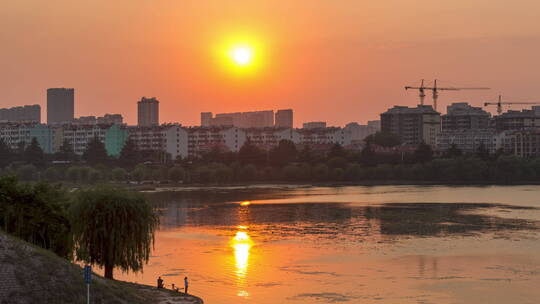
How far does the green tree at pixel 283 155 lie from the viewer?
600ft

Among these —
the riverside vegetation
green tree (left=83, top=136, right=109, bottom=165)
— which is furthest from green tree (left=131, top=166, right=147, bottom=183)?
green tree (left=83, top=136, right=109, bottom=165)

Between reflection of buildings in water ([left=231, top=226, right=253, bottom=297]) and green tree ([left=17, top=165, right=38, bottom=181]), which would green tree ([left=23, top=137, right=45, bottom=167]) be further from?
reflection of buildings in water ([left=231, top=226, right=253, bottom=297])

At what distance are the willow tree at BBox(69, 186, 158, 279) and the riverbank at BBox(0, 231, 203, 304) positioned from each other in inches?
295

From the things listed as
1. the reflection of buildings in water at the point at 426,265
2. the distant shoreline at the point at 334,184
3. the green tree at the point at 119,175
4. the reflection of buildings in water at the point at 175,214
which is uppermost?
the green tree at the point at 119,175

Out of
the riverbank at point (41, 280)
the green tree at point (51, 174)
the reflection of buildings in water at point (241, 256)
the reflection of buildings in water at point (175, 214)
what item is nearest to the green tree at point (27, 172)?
the green tree at point (51, 174)

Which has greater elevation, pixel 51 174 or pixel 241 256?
pixel 51 174

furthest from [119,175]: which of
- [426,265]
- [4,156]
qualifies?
[426,265]

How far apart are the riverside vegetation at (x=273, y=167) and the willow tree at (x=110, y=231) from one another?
371 ft

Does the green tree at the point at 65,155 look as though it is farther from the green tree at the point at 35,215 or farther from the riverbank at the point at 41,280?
the riverbank at the point at 41,280

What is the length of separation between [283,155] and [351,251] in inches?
4859

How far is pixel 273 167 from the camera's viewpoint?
179m

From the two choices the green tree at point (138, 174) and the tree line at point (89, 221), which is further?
the green tree at point (138, 174)

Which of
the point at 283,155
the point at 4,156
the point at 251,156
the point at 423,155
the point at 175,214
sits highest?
the point at 423,155

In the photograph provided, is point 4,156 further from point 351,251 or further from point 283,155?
point 351,251
